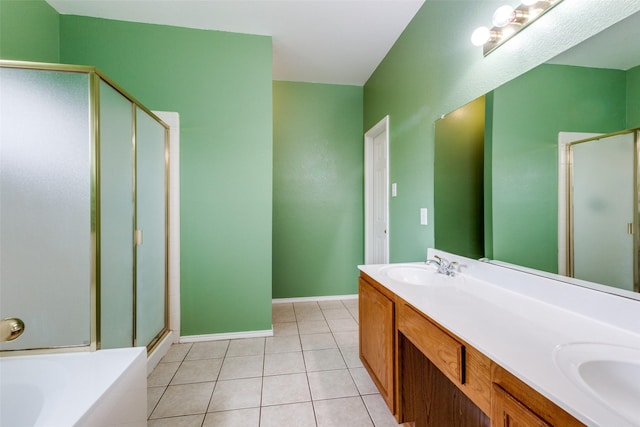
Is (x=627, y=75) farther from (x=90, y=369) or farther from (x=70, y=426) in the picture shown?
(x=90, y=369)

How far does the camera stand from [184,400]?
5.29 ft

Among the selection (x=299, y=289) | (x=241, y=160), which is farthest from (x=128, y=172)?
(x=299, y=289)

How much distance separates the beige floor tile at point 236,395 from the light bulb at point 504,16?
7.83 feet

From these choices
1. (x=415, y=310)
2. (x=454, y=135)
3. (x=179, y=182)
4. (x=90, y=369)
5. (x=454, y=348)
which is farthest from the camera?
(x=179, y=182)

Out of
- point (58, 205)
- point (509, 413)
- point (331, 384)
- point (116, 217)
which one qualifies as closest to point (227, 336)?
point (331, 384)

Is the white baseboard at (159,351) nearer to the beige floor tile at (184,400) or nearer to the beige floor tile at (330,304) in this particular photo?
the beige floor tile at (184,400)

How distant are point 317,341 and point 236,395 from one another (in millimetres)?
855

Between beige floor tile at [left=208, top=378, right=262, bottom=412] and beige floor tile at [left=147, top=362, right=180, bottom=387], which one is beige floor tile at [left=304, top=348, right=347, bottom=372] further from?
beige floor tile at [left=147, top=362, right=180, bottom=387]

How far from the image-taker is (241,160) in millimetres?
2434

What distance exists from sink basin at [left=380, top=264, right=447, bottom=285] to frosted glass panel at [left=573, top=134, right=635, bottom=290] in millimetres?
734

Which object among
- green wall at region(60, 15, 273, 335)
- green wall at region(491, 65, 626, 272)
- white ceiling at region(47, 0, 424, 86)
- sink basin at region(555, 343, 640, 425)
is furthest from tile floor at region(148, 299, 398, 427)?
white ceiling at region(47, 0, 424, 86)

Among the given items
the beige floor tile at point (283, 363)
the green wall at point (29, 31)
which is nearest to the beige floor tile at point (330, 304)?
the beige floor tile at point (283, 363)

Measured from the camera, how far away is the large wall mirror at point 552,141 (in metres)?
0.84

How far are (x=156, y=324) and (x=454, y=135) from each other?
2628mm
